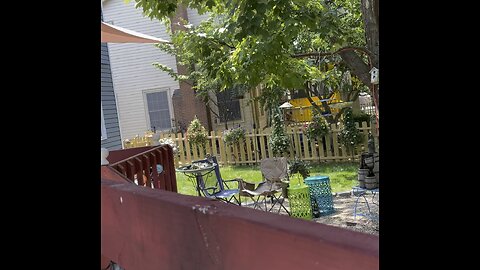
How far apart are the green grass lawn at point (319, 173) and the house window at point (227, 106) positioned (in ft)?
17.8

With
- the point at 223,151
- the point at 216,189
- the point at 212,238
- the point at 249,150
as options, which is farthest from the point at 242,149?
the point at 212,238

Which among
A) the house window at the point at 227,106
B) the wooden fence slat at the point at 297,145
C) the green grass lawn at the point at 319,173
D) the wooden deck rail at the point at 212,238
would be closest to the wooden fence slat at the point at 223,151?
the green grass lawn at the point at 319,173

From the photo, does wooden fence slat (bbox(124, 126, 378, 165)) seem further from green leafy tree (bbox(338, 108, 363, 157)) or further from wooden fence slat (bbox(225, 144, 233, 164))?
green leafy tree (bbox(338, 108, 363, 157))

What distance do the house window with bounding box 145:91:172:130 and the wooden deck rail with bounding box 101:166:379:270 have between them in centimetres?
1704

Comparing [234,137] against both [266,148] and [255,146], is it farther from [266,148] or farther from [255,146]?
[266,148]

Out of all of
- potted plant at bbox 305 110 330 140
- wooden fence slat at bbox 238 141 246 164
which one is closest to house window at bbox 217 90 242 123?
wooden fence slat at bbox 238 141 246 164

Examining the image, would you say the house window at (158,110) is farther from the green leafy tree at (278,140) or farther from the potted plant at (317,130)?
the potted plant at (317,130)

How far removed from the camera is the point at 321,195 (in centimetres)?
826

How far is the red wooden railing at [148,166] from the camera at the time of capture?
520 centimetres

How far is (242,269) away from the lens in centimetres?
183
